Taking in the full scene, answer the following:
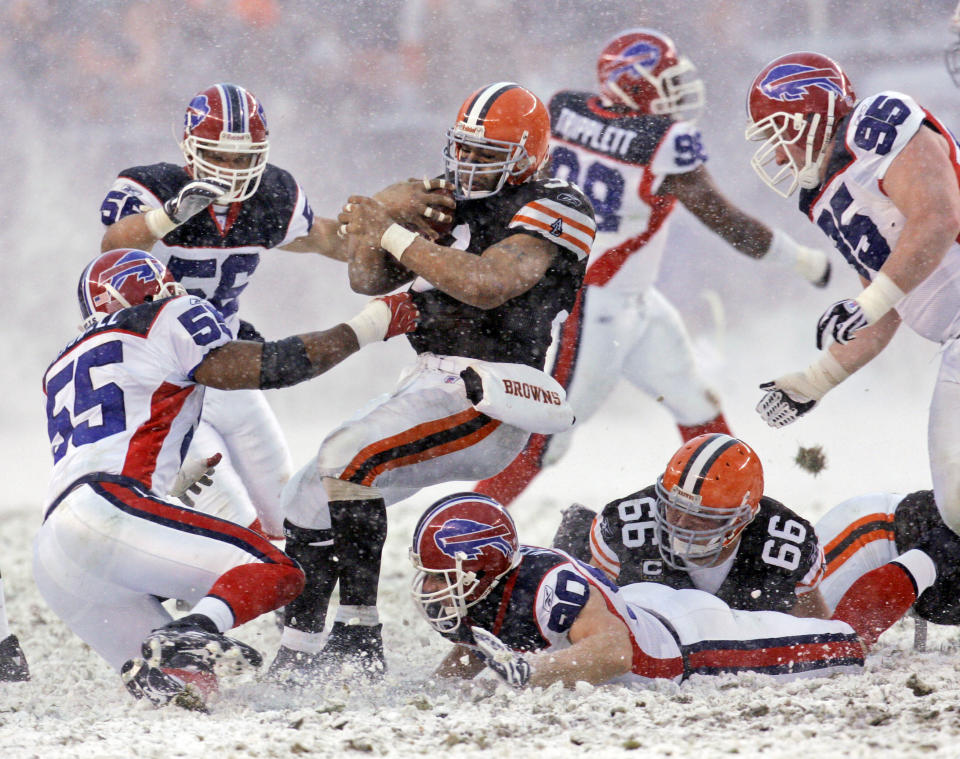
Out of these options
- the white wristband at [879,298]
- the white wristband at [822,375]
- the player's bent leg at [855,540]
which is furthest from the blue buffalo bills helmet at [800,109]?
the player's bent leg at [855,540]

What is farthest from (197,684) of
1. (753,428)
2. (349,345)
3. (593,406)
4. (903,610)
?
(753,428)

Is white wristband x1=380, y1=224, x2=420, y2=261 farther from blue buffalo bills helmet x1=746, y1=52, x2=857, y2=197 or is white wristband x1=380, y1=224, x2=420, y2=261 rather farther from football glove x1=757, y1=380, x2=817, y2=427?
football glove x1=757, y1=380, x2=817, y2=427

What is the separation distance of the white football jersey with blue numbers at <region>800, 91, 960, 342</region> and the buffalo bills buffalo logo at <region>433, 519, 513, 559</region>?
145 cm

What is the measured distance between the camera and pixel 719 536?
347cm

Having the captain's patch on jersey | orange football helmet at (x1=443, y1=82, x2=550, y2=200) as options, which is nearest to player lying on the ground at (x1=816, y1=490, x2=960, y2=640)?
the captain's patch on jersey

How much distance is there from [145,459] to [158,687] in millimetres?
673

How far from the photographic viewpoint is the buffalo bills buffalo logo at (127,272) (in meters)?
3.56

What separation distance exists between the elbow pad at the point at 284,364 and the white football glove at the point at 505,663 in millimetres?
903

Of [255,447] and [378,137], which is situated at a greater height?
[378,137]

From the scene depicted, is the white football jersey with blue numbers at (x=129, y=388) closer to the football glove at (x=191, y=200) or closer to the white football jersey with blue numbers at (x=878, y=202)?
the football glove at (x=191, y=200)

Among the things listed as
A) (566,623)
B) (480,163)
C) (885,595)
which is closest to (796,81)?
(480,163)

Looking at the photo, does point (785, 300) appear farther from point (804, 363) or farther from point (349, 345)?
point (349, 345)

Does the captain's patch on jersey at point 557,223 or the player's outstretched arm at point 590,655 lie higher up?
the captain's patch on jersey at point 557,223

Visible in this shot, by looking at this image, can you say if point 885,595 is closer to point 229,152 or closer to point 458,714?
point 458,714
